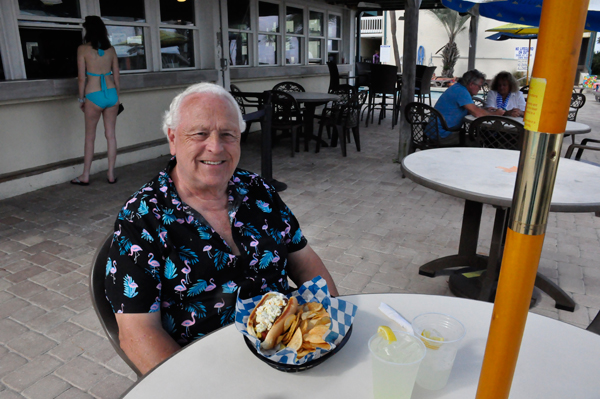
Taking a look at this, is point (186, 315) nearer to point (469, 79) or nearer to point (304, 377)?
point (304, 377)

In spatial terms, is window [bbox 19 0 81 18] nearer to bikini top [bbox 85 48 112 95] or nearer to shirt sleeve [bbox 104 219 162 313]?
bikini top [bbox 85 48 112 95]

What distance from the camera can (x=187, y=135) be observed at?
1432 mm

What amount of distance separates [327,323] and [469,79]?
4.72 meters

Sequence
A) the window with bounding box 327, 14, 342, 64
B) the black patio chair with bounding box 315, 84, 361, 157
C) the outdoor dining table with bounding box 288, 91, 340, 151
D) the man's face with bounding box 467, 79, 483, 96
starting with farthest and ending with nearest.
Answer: the window with bounding box 327, 14, 342, 64 → the outdoor dining table with bounding box 288, 91, 340, 151 → the black patio chair with bounding box 315, 84, 361, 157 → the man's face with bounding box 467, 79, 483, 96

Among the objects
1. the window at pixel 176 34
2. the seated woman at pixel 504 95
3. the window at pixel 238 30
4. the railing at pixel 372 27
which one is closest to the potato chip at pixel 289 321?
the seated woman at pixel 504 95

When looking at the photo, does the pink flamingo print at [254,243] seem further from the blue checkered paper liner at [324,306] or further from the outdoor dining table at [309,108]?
the outdoor dining table at [309,108]

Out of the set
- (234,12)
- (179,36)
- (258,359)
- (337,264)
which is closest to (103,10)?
(179,36)

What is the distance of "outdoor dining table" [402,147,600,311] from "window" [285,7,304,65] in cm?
697

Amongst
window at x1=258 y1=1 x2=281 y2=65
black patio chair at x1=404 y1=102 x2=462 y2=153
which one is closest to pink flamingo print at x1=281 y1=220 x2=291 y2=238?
black patio chair at x1=404 y1=102 x2=462 y2=153

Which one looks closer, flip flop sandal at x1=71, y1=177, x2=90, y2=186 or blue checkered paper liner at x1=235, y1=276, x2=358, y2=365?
blue checkered paper liner at x1=235, y1=276, x2=358, y2=365

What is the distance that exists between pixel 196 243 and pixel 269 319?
0.46 metres

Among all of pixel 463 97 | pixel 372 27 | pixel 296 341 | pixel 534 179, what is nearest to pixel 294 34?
pixel 463 97

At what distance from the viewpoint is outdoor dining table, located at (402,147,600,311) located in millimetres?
2131

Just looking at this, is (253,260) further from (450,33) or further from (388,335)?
(450,33)
